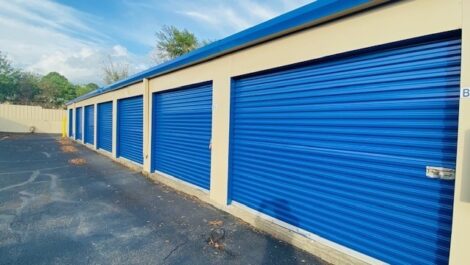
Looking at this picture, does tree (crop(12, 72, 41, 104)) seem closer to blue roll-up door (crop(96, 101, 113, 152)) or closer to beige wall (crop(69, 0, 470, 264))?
blue roll-up door (crop(96, 101, 113, 152))

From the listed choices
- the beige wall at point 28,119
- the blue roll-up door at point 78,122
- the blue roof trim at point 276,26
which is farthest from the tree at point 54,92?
the blue roof trim at point 276,26

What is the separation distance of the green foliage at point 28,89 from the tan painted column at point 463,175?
56.4m

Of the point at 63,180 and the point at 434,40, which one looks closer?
the point at 434,40

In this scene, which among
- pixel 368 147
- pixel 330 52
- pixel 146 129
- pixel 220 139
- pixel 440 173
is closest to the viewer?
pixel 440 173

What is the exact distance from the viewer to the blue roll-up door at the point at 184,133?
A: 6.50 m

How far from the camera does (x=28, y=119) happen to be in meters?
29.1

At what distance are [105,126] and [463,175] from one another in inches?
604

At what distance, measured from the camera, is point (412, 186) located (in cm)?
305

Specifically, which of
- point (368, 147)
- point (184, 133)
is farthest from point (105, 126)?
point (368, 147)

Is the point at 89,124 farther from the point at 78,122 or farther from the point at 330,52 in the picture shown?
the point at 330,52

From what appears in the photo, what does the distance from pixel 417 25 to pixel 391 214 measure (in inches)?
90.0

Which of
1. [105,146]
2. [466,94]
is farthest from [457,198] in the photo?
[105,146]

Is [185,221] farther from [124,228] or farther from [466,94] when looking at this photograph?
[466,94]

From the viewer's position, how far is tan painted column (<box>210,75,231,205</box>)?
556 centimetres
